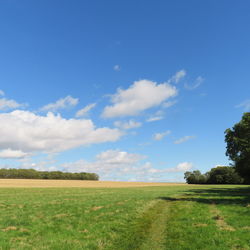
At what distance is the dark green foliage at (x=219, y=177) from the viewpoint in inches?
5241

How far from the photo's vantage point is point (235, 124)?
57.0m

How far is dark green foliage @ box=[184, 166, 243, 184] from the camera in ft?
437

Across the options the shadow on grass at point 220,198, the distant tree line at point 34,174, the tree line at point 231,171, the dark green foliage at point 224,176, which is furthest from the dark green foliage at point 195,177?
the shadow on grass at point 220,198

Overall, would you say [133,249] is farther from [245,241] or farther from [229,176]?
[229,176]

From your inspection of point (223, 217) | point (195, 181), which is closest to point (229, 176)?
point (195, 181)

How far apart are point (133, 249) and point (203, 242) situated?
153 inches

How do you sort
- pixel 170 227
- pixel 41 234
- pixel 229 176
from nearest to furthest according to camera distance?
pixel 41 234 < pixel 170 227 < pixel 229 176

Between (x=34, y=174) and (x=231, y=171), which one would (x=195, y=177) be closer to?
(x=231, y=171)

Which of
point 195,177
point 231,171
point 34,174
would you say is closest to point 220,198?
point 231,171

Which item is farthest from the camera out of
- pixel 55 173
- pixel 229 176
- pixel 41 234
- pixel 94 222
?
pixel 55 173

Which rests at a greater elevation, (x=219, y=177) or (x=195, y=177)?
(x=219, y=177)

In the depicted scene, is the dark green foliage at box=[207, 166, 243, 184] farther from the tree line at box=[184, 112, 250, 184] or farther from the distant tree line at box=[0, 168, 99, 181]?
the distant tree line at box=[0, 168, 99, 181]

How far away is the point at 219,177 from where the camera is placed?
136250 mm

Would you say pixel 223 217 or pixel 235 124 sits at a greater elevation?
pixel 235 124
